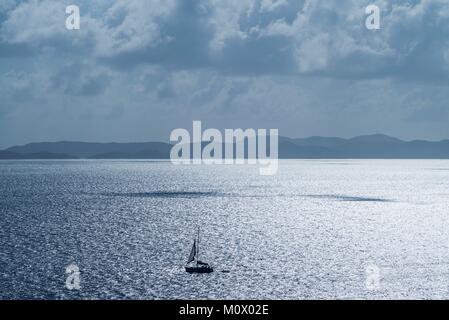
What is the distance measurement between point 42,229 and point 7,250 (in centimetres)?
2625

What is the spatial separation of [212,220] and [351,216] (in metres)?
37.0

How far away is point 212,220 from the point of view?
136875mm

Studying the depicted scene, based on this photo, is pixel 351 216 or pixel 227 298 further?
pixel 351 216

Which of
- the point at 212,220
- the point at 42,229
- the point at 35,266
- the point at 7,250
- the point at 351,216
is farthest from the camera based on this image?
the point at 351,216

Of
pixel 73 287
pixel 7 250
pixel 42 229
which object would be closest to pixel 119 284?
pixel 73 287

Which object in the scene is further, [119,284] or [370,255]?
[370,255]

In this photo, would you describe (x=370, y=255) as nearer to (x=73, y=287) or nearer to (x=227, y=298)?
(x=227, y=298)

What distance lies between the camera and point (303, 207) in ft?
560

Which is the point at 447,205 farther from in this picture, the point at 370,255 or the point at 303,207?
the point at 370,255

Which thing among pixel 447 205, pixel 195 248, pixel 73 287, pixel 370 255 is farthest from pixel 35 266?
pixel 447 205
